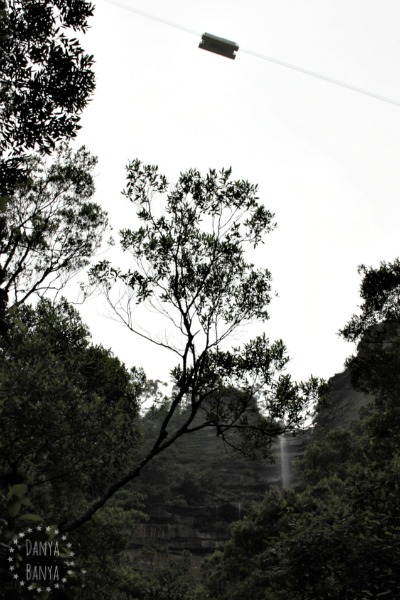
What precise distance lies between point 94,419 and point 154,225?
566 cm

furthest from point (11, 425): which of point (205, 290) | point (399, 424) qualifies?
point (399, 424)

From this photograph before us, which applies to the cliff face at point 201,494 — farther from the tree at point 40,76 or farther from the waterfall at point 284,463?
the tree at point 40,76

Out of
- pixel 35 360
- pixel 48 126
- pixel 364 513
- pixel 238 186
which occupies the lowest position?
pixel 364 513

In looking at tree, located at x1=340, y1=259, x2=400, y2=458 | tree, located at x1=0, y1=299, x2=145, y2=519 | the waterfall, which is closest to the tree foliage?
tree, located at x1=340, y1=259, x2=400, y2=458

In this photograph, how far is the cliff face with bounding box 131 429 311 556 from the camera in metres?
62.0

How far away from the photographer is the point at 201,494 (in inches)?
2680

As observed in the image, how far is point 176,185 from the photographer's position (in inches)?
555

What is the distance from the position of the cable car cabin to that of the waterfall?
224 feet

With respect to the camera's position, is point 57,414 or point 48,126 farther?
point 57,414

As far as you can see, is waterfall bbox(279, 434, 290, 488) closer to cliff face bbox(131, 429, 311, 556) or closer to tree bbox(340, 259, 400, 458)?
cliff face bbox(131, 429, 311, 556)

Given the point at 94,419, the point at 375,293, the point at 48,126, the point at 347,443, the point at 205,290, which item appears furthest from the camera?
the point at 347,443

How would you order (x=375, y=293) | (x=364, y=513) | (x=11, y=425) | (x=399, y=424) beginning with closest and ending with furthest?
1. (x=364, y=513)
2. (x=11, y=425)
3. (x=399, y=424)
4. (x=375, y=293)

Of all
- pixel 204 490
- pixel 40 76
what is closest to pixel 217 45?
pixel 40 76

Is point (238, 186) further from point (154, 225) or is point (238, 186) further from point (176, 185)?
point (154, 225)
